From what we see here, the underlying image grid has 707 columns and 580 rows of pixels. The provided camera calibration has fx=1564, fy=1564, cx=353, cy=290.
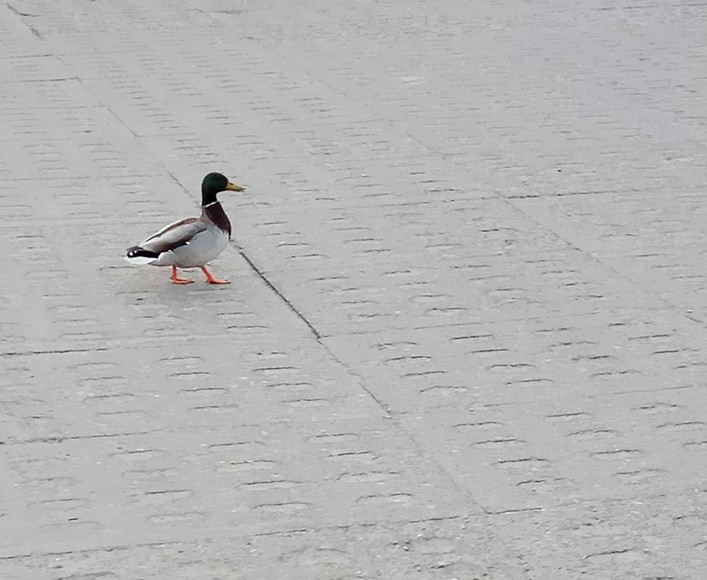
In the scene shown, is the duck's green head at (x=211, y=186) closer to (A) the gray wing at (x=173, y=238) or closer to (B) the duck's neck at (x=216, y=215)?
(B) the duck's neck at (x=216, y=215)

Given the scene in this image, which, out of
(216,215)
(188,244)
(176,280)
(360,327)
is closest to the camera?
(360,327)

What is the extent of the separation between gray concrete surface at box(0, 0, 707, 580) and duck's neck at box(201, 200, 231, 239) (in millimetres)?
328

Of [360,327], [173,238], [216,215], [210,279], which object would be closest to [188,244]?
[173,238]

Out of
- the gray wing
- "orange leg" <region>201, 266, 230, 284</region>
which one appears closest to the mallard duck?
the gray wing

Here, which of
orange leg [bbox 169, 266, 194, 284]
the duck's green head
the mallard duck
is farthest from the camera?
orange leg [bbox 169, 266, 194, 284]

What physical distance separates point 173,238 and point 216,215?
0.25 metres

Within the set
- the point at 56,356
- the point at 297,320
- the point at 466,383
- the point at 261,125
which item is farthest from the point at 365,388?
the point at 261,125

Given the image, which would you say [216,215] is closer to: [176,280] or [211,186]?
[211,186]

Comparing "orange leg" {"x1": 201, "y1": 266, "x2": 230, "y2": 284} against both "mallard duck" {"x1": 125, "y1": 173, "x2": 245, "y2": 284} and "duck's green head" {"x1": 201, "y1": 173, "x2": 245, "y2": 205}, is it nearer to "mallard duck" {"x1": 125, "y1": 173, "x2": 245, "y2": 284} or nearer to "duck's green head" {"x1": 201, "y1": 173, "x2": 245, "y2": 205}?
"mallard duck" {"x1": 125, "y1": 173, "x2": 245, "y2": 284}

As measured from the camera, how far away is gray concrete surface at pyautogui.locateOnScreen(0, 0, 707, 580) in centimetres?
516

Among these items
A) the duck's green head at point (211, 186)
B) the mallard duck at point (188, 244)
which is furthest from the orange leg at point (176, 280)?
the duck's green head at point (211, 186)

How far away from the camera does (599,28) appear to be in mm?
15289

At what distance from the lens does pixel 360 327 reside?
709 centimetres

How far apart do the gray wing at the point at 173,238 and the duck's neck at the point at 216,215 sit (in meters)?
0.07
